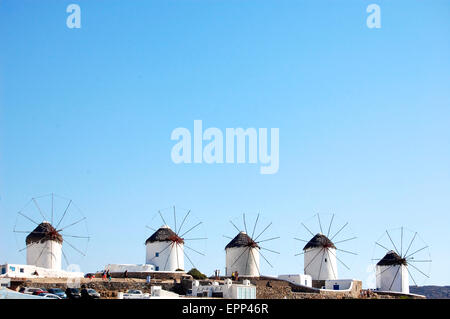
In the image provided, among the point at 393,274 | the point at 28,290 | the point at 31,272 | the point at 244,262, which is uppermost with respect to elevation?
the point at 244,262

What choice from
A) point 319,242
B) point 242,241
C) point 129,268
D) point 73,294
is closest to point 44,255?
point 129,268

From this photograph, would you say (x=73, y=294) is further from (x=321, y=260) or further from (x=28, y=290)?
(x=321, y=260)

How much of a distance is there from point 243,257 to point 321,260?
19.7 ft

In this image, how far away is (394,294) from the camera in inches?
1893

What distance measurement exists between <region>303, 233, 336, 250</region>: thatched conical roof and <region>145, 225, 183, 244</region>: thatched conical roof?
32.1 feet

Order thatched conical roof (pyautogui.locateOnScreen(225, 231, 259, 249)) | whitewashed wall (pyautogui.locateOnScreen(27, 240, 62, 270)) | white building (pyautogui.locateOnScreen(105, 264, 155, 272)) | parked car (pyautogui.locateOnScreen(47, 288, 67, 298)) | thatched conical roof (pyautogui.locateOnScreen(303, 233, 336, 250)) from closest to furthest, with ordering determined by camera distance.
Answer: parked car (pyautogui.locateOnScreen(47, 288, 67, 298))
whitewashed wall (pyautogui.locateOnScreen(27, 240, 62, 270))
white building (pyautogui.locateOnScreen(105, 264, 155, 272))
thatched conical roof (pyautogui.locateOnScreen(225, 231, 259, 249))
thatched conical roof (pyautogui.locateOnScreen(303, 233, 336, 250))

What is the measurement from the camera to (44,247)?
42.0 metres

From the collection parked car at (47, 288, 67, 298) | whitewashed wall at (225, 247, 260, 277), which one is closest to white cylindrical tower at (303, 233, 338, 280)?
whitewashed wall at (225, 247, 260, 277)

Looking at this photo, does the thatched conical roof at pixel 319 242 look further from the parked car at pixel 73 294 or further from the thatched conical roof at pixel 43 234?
the parked car at pixel 73 294

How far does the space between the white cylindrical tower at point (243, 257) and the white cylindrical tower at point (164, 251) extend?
359 cm

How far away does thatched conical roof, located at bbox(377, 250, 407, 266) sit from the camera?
166 ft

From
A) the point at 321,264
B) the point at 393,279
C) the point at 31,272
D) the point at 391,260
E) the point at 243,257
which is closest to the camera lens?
the point at 31,272

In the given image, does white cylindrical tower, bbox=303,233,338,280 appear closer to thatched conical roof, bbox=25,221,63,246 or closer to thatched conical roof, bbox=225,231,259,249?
thatched conical roof, bbox=225,231,259,249
